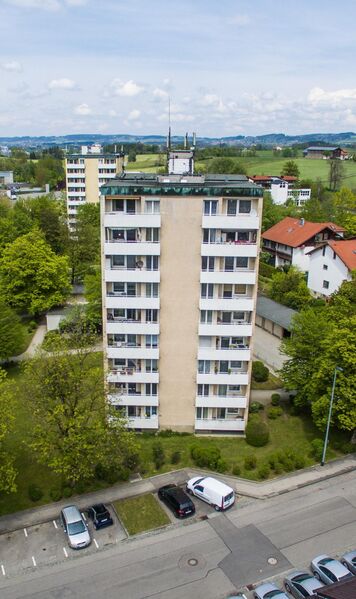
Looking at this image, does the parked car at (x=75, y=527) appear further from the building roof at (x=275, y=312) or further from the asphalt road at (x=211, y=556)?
the building roof at (x=275, y=312)

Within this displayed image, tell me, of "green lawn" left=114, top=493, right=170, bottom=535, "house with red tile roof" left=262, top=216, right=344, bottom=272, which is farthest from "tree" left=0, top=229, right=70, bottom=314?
"house with red tile roof" left=262, top=216, right=344, bottom=272

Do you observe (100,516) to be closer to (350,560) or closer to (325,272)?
(350,560)

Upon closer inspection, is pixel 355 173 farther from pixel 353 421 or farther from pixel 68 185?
pixel 353 421

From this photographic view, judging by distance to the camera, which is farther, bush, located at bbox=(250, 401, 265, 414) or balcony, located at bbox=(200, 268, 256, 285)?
bush, located at bbox=(250, 401, 265, 414)

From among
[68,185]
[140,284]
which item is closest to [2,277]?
[140,284]

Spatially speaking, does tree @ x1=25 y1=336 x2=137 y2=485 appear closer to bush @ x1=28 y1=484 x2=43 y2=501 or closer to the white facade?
bush @ x1=28 y1=484 x2=43 y2=501

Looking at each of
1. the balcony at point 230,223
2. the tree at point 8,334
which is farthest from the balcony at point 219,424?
the tree at point 8,334
